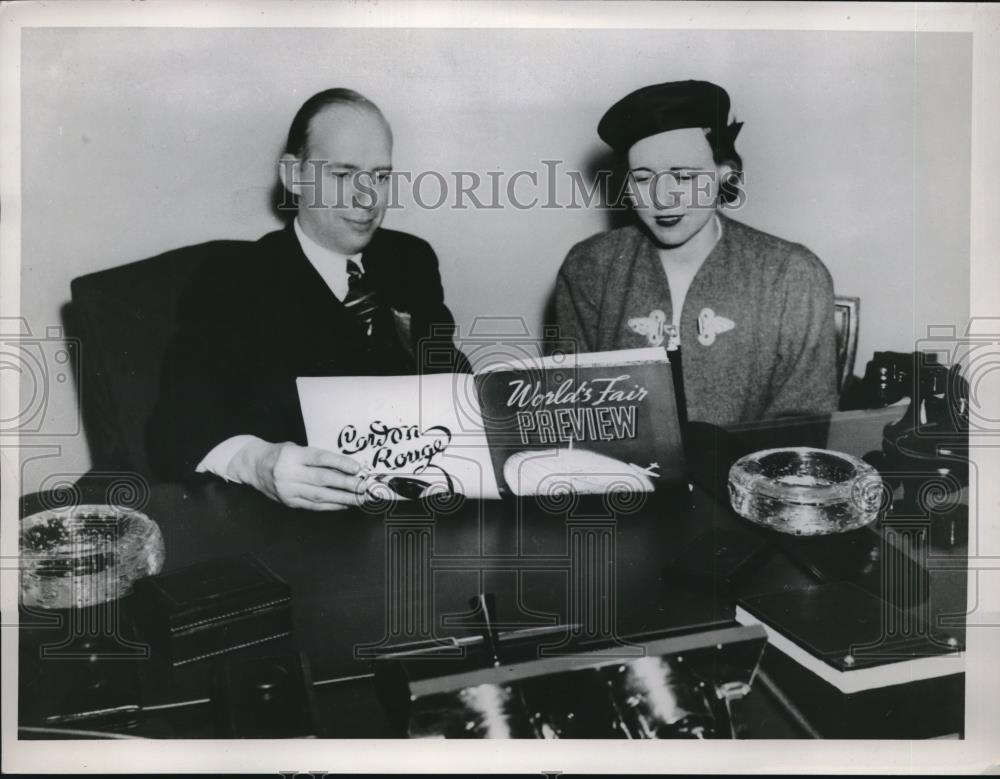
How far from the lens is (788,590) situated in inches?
66.3

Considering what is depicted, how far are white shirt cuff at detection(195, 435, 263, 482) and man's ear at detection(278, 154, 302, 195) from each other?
0.50m

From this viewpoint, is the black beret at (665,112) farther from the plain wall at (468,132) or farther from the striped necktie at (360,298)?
the striped necktie at (360,298)

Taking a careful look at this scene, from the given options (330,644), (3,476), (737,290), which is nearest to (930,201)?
(737,290)

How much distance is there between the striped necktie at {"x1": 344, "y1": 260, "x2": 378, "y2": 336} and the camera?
1787 millimetres

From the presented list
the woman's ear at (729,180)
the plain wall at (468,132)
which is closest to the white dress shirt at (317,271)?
the plain wall at (468,132)

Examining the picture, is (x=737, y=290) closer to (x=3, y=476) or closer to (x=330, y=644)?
(x=330, y=644)

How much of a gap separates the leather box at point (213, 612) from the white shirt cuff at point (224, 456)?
20 cm

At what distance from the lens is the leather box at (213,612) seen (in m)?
1.61

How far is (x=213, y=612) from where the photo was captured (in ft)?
5.28

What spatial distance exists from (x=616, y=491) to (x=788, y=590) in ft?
1.21

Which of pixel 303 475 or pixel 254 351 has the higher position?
pixel 254 351

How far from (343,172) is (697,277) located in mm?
738

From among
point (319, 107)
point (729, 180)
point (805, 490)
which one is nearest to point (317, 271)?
point (319, 107)

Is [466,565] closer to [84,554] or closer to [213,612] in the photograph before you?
[213,612]
